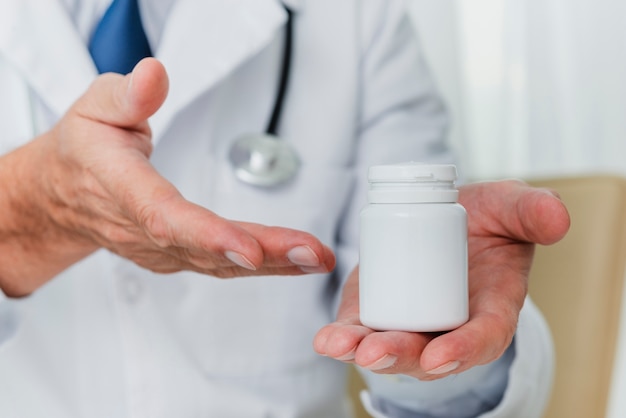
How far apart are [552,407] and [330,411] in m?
0.21

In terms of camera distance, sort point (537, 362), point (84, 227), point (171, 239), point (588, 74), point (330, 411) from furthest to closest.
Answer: point (588, 74) → point (330, 411) → point (537, 362) → point (84, 227) → point (171, 239)

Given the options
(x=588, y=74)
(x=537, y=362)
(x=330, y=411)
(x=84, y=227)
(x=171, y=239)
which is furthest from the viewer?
(x=588, y=74)

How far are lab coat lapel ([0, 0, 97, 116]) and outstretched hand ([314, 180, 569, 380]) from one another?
28cm

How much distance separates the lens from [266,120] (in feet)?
2.57

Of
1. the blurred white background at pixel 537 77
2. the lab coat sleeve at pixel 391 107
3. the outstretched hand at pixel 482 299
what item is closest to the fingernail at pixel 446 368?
the outstretched hand at pixel 482 299

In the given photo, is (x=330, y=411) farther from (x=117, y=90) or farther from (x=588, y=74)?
(x=588, y=74)

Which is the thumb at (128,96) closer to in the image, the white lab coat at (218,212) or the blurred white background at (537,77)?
the white lab coat at (218,212)

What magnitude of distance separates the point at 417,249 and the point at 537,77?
1088 millimetres

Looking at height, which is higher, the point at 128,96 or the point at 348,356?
the point at 128,96

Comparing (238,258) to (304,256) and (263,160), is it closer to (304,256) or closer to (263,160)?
(304,256)

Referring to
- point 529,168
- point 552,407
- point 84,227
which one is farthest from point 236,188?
point 529,168

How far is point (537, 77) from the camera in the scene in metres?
1.49

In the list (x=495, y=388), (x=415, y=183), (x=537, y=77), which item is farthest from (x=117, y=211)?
(x=537, y=77)

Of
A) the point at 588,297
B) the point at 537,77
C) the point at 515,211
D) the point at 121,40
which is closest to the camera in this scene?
the point at 515,211
